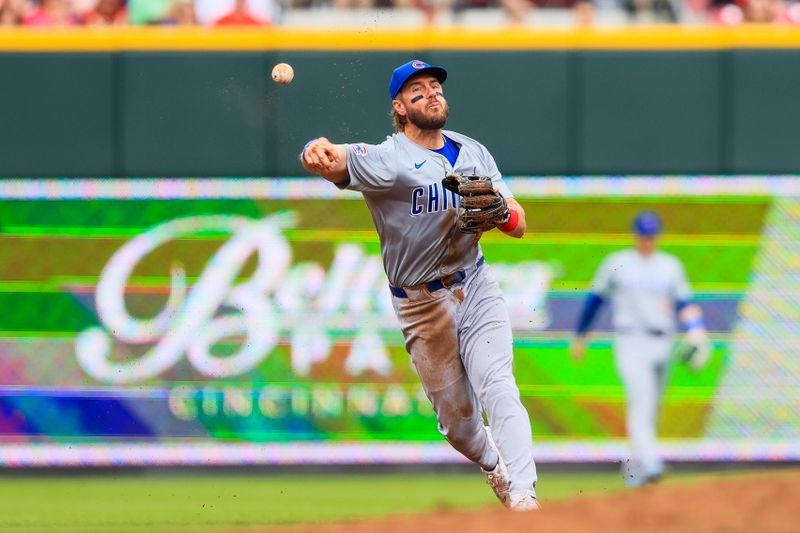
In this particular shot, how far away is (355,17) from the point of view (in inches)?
436

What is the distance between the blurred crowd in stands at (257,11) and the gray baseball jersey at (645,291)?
1911mm

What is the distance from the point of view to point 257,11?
1105 centimetres

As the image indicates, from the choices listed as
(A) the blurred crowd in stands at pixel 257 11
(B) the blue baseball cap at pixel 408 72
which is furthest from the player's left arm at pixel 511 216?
(A) the blurred crowd in stands at pixel 257 11

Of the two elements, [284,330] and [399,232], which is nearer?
[399,232]

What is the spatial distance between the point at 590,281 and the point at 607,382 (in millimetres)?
744

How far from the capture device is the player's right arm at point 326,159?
20.4ft

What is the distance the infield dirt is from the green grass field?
3.14 m

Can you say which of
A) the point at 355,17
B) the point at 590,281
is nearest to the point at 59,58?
the point at 355,17

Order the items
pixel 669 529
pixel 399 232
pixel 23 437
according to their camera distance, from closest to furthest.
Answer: pixel 669 529, pixel 399 232, pixel 23 437

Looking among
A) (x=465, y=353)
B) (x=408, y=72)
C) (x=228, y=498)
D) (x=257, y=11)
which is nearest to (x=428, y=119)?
(x=408, y=72)

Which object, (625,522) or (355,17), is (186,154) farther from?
(625,522)

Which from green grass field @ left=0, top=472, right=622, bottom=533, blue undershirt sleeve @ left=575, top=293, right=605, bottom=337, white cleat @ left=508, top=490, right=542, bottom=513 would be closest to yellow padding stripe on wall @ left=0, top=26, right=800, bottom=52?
blue undershirt sleeve @ left=575, top=293, right=605, bottom=337

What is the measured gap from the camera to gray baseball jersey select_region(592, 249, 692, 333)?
10539mm

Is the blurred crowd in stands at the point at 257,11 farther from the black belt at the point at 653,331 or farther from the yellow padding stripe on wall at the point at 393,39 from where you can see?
the black belt at the point at 653,331
